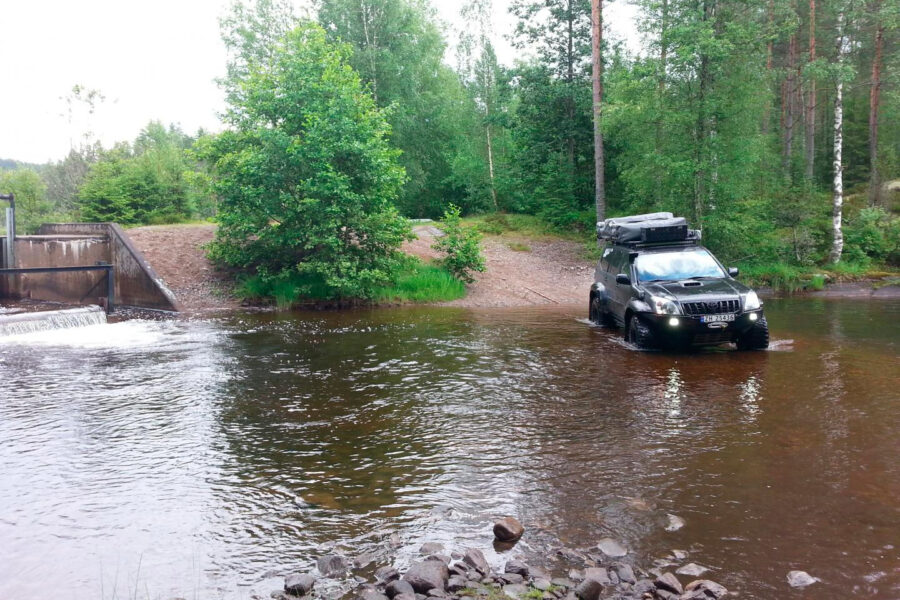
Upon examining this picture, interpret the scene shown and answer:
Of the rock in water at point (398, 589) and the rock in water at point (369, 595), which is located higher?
the rock in water at point (398, 589)

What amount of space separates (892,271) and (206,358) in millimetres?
22793

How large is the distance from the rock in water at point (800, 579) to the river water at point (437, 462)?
6 centimetres

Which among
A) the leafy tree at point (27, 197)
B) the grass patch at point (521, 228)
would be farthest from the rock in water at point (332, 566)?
the leafy tree at point (27, 197)

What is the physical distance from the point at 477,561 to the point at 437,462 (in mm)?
2269

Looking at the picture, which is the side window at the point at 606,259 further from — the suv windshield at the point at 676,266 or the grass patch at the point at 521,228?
the grass patch at the point at 521,228

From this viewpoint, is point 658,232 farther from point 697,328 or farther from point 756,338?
point 756,338

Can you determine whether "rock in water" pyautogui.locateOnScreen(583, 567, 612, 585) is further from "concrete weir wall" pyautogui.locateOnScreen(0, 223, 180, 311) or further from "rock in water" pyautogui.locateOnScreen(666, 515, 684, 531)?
"concrete weir wall" pyautogui.locateOnScreen(0, 223, 180, 311)

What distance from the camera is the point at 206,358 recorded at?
12336mm

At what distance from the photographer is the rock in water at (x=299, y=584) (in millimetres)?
4199

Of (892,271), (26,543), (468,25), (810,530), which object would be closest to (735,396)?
(810,530)

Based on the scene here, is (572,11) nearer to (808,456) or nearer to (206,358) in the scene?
(206,358)

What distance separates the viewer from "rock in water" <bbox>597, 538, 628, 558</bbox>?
4.60 metres

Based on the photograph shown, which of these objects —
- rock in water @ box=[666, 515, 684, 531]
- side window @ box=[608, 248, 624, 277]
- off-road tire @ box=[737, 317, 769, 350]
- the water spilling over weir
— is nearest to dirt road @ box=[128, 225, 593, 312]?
the water spilling over weir

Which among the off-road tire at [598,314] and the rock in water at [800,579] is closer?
the rock in water at [800,579]
